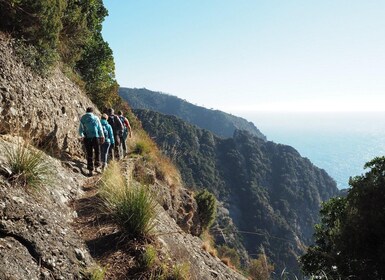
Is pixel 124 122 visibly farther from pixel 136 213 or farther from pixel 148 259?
pixel 148 259

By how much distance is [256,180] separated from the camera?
157625 mm

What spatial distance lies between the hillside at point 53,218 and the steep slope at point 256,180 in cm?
10453

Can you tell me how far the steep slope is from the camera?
13103 centimetres

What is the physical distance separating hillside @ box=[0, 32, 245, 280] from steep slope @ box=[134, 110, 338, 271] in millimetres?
104530

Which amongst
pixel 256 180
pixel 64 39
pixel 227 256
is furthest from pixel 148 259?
pixel 256 180

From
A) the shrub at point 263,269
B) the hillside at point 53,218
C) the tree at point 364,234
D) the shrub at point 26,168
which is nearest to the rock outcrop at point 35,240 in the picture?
the hillside at point 53,218

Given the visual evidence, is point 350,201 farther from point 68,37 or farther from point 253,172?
point 253,172

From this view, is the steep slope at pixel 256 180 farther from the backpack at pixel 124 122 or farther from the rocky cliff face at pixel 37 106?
the rocky cliff face at pixel 37 106

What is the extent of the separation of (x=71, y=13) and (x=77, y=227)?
12.1 m

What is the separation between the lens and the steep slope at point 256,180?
13103 cm

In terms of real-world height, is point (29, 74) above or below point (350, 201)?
above

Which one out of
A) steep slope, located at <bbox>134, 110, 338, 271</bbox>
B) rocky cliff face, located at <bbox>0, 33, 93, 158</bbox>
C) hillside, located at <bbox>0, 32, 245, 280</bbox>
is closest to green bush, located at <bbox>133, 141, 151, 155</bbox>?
rocky cliff face, located at <bbox>0, 33, 93, 158</bbox>

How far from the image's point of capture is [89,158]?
1061 centimetres

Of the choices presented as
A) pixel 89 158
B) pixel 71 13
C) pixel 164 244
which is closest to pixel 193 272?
pixel 164 244
